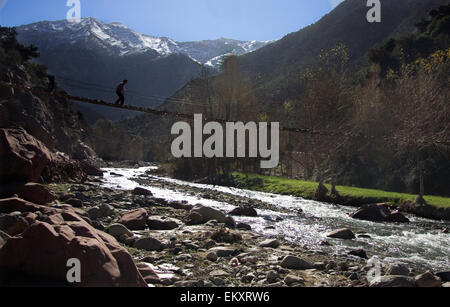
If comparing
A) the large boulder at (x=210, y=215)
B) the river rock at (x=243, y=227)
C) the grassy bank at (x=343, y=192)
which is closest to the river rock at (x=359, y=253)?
the river rock at (x=243, y=227)

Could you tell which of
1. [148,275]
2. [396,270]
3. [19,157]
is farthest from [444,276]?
[19,157]

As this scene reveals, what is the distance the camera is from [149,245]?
25.2 ft

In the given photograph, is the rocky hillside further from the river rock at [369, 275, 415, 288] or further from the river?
the river

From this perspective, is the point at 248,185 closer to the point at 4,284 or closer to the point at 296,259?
the point at 296,259

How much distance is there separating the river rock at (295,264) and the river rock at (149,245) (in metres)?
2.74

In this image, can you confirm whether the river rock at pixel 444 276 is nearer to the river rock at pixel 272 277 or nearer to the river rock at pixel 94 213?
the river rock at pixel 272 277

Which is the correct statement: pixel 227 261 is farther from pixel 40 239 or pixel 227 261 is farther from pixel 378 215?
pixel 378 215

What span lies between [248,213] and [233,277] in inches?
371

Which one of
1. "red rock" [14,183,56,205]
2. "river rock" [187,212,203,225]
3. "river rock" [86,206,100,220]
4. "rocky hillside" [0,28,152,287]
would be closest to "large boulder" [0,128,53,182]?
"rocky hillside" [0,28,152,287]

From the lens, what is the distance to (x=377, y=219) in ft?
53.1

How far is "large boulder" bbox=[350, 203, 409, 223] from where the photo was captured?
16141mm

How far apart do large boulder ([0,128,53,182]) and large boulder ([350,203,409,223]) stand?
14.2 metres

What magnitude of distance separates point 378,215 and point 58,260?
1542 cm

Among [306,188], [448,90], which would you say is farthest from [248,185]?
[448,90]
